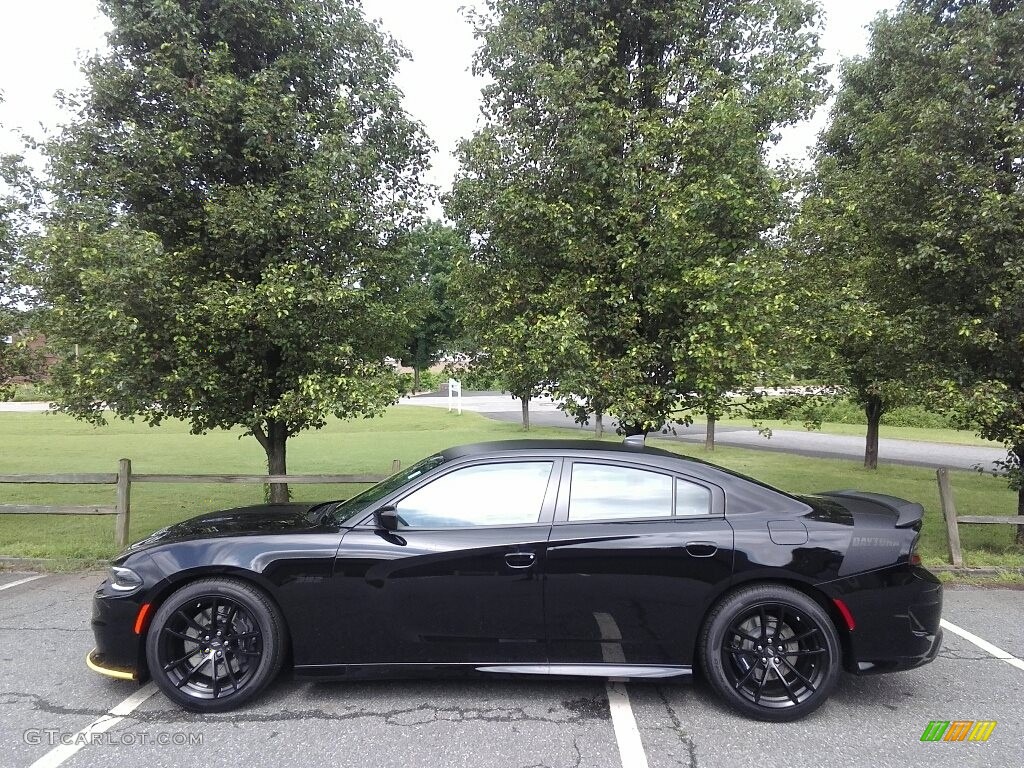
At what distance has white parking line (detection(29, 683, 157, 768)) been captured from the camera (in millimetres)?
2719

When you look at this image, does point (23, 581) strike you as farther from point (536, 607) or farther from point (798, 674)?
point (798, 674)

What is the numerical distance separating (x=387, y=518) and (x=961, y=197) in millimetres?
6320

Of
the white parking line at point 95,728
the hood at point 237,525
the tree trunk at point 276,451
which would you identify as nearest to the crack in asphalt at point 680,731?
the hood at point 237,525

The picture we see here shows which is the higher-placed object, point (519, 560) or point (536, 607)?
point (519, 560)

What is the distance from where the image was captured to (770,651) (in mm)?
3156

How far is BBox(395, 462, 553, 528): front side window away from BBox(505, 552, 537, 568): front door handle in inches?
7.4

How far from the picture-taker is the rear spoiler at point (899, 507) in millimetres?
3318

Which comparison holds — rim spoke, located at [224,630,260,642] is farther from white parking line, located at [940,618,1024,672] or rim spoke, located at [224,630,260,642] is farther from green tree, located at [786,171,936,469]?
green tree, located at [786,171,936,469]

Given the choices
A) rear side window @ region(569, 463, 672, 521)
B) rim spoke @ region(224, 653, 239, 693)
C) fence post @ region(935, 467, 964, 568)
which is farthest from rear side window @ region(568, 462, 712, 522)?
fence post @ region(935, 467, 964, 568)

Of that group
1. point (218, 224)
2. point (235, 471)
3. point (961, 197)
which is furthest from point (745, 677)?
point (235, 471)

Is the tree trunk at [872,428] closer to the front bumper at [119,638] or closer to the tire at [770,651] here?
the tire at [770,651]

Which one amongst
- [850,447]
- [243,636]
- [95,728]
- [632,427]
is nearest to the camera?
[95,728]

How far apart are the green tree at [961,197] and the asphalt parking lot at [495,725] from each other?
3.53 meters

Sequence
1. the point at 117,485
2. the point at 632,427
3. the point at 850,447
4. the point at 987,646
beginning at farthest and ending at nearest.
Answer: the point at 850,447 → the point at 117,485 → the point at 632,427 → the point at 987,646
